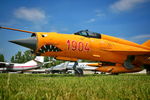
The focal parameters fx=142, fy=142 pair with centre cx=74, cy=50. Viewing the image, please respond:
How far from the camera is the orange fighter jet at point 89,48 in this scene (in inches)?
275

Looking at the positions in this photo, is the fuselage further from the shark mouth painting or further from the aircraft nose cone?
the aircraft nose cone

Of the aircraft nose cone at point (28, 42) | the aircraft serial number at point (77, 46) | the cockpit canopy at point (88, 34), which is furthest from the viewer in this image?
the cockpit canopy at point (88, 34)

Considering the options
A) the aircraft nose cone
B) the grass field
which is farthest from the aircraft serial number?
the grass field

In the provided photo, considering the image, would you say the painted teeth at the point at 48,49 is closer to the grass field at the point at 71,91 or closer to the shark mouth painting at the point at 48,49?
the shark mouth painting at the point at 48,49

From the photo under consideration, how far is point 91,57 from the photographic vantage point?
8.57 m

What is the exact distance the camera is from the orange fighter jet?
699 cm

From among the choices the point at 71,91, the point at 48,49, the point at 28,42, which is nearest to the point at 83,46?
the point at 48,49

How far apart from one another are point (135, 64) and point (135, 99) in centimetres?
930

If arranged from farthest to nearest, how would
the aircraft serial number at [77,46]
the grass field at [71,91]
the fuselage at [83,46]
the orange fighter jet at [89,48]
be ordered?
1. the aircraft serial number at [77,46]
2. the fuselage at [83,46]
3. the orange fighter jet at [89,48]
4. the grass field at [71,91]

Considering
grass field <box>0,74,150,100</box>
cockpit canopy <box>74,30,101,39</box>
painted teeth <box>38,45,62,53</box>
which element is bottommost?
grass field <box>0,74,150,100</box>

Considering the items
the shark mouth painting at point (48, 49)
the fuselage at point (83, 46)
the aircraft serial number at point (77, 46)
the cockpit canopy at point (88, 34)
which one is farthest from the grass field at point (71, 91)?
the cockpit canopy at point (88, 34)

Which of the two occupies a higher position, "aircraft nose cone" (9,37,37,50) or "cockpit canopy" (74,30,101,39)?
"cockpit canopy" (74,30,101,39)

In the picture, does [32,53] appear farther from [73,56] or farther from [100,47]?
[100,47]

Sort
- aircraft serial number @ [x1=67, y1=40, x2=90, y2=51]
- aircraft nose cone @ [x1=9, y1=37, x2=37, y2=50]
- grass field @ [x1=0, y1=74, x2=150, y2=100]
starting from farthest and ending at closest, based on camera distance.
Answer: aircraft serial number @ [x1=67, y1=40, x2=90, y2=51]
aircraft nose cone @ [x1=9, y1=37, x2=37, y2=50]
grass field @ [x1=0, y1=74, x2=150, y2=100]
